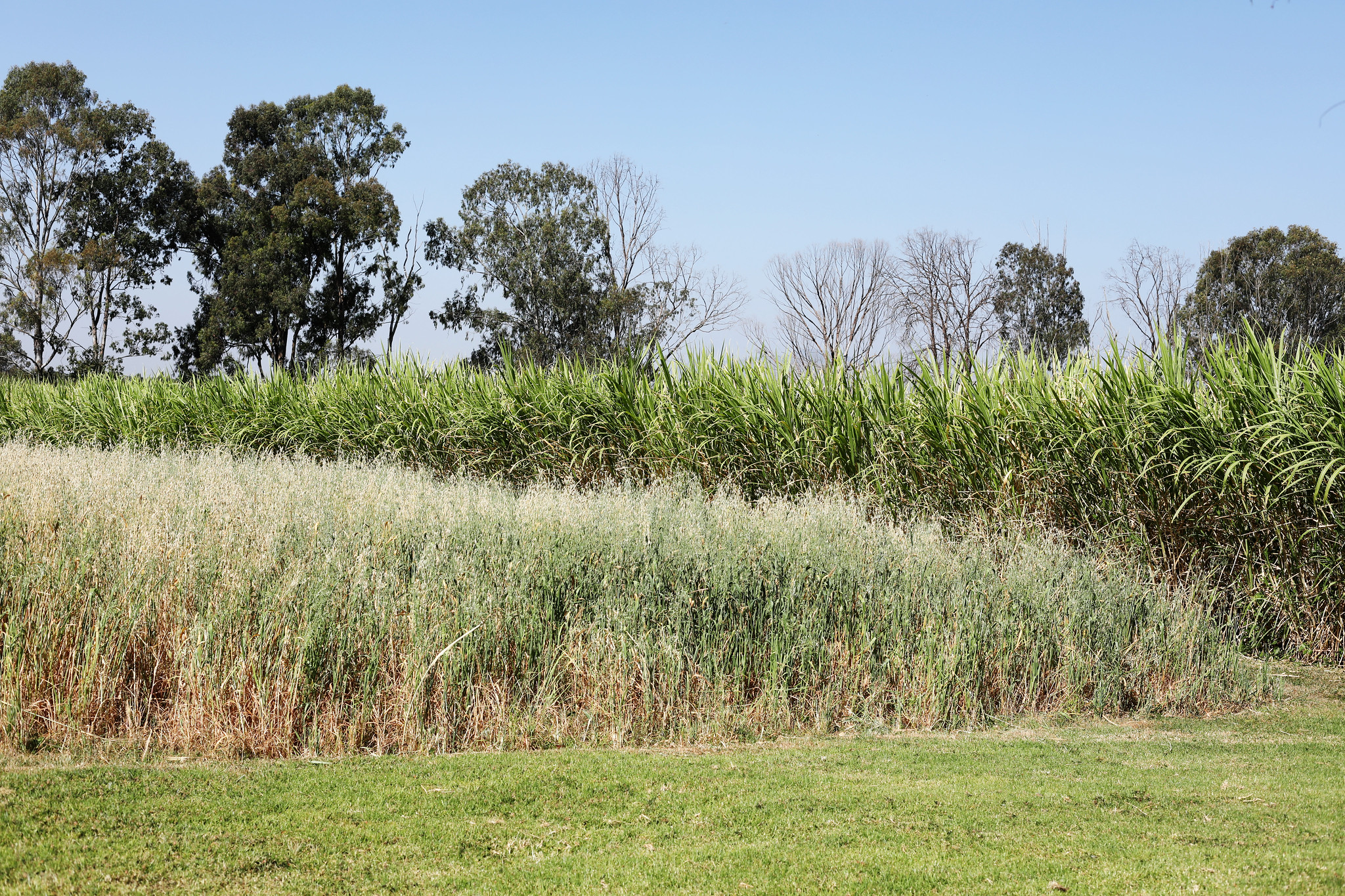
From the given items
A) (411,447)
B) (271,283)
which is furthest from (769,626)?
(271,283)

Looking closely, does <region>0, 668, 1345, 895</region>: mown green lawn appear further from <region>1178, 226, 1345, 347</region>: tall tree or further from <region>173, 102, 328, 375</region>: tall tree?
<region>1178, 226, 1345, 347</region>: tall tree

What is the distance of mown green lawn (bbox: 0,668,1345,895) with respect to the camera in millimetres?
3162

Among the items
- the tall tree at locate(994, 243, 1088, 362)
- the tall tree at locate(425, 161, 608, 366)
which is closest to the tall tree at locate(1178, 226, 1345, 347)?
the tall tree at locate(994, 243, 1088, 362)

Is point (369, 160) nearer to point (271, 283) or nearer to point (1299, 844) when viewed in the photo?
point (271, 283)

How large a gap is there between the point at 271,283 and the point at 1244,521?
33.1 meters

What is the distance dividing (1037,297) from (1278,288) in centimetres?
940

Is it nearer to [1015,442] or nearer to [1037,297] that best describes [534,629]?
[1015,442]

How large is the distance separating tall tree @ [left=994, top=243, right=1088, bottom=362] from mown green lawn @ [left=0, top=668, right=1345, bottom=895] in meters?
41.1

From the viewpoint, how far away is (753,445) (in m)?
9.80

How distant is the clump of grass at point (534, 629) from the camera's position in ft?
16.0

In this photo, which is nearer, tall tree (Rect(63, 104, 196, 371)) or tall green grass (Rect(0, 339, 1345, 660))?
tall green grass (Rect(0, 339, 1345, 660))

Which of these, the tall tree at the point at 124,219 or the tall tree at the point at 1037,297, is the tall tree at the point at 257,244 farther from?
the tall tree at the point at 1037,297

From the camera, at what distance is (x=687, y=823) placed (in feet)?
12.0

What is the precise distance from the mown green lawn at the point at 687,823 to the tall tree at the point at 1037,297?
41122mm
